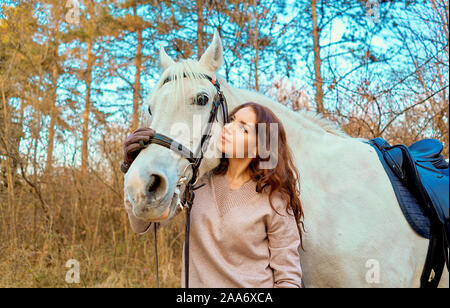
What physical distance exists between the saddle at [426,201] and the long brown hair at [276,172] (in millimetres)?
613

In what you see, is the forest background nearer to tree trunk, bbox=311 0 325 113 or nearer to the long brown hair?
tree trunk, bbox=311 0 325 113

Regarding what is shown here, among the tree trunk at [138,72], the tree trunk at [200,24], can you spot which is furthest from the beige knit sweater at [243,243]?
the tree trunk at [138,72]

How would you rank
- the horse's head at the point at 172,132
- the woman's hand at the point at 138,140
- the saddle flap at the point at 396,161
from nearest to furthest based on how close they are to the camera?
the horse's head at the point at 172,132 < the woman's hand at the point at 138,140 < the saddle flap at the point at 396,161

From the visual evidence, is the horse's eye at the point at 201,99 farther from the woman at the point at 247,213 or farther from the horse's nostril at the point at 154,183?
the horse's nostril at the point at 154,183

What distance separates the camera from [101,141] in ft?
19.5

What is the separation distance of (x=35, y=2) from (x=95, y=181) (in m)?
3.12

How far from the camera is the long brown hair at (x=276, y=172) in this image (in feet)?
5.96

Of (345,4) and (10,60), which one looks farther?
(345,4)

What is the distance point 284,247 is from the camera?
66.9 inches

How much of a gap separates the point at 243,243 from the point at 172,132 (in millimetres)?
704

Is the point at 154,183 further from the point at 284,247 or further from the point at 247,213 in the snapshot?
the point at 284,247

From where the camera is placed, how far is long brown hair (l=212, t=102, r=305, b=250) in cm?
182
